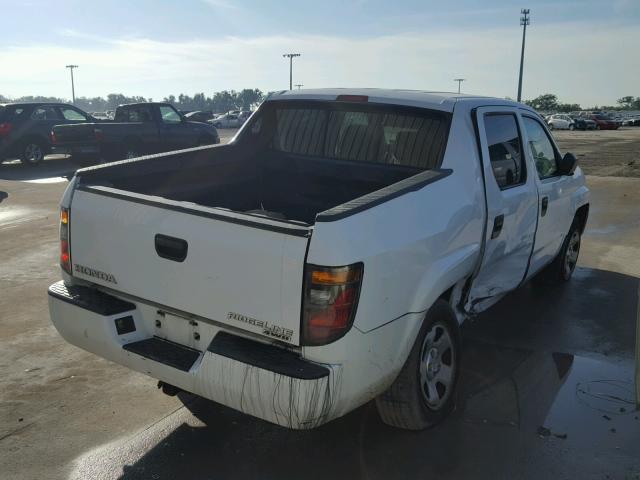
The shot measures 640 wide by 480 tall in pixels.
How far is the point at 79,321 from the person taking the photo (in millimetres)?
3371

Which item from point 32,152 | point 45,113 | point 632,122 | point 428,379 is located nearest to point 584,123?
point 632,122

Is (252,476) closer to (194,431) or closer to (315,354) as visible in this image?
(194,431)

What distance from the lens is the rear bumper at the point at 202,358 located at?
9.03 ft

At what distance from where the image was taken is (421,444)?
3492mm

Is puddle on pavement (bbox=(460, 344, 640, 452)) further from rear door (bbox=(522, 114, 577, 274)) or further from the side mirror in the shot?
the side mirror

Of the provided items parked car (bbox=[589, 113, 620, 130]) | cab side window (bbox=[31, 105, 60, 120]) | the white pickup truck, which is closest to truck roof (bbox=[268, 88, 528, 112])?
the white pickup truck

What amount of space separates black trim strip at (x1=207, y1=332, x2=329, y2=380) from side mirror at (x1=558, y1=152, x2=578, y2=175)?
139 inches

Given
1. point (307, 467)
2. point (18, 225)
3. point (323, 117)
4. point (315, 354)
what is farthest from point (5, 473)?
point (18, 225)

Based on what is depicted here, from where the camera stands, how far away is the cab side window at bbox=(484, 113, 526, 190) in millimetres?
→ 4293

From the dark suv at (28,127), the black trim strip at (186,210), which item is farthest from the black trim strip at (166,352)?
the dark suv at (28,127)

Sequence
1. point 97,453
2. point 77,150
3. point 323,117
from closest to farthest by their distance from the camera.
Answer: point 97,453
point 323,117
point 77,150

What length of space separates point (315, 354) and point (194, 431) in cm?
121

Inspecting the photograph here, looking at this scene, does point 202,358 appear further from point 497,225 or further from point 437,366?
point 497,225

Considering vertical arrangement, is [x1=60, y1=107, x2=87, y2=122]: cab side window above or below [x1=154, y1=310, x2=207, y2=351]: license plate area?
above
